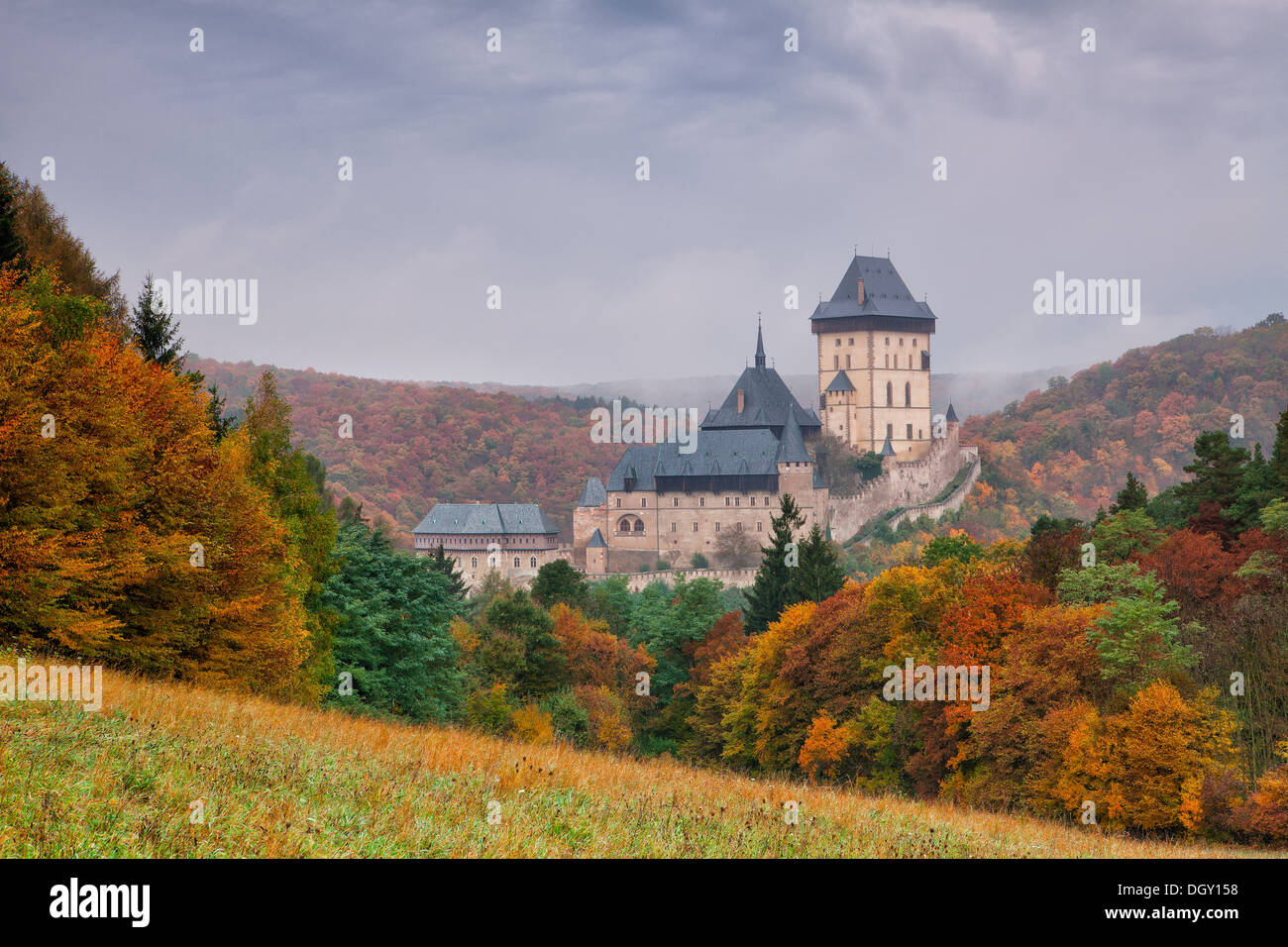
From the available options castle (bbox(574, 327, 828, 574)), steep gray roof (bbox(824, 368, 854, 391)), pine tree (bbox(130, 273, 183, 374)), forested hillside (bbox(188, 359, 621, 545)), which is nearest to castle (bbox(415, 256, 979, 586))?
castle (bbox(574, 327, 828, 574))

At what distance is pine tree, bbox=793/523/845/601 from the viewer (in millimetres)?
57062

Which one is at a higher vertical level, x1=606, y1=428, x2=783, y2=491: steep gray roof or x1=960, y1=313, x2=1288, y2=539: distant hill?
x1=960, y1=313, x2=1288, y2=539: distant hill

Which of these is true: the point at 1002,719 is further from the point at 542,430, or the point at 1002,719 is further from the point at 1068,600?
the point at 542,430

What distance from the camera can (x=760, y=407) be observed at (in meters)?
108

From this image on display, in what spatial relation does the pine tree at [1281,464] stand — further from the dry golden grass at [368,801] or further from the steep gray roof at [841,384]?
the steep gray roof at [841,384]

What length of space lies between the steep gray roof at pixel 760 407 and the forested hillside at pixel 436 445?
82.3 ft

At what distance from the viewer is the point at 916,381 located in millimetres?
122562

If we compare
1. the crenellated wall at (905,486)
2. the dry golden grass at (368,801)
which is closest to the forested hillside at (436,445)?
the crenellated wall at (905,486)

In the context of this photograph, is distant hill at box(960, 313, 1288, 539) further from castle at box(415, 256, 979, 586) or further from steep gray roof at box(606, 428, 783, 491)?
steep gray roof at box(606, 428, 783, 491)

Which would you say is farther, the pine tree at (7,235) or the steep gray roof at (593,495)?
the steep gray roof at (593,495)

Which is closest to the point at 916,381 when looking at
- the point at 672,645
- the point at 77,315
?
the point at 672,645

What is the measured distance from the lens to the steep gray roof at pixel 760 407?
Answer: 352 feet

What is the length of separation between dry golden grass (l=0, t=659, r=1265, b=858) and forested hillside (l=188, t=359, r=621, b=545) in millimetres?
107161
